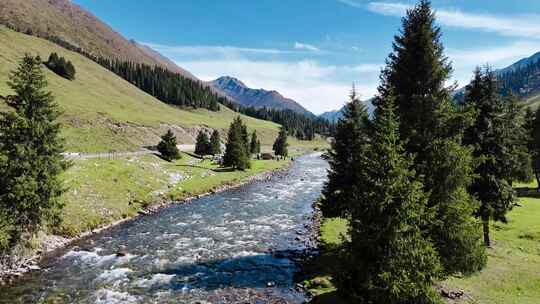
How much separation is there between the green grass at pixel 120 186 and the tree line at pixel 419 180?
2739 cm

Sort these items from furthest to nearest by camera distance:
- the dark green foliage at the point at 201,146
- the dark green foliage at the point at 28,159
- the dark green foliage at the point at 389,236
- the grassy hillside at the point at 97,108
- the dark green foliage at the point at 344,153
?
the dark green foliage at the point at 201,146 → the grassy hillside at the point at 97,108 → the dark green foliage at the point at 344,153 → the dark green foliage at the point at 28,159 → the dark green foliage at the point at 389,236

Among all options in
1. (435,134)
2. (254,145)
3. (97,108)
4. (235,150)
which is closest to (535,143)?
(435,134)

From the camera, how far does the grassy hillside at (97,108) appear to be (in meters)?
87.3

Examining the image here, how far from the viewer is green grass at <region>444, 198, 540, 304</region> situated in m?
20.4

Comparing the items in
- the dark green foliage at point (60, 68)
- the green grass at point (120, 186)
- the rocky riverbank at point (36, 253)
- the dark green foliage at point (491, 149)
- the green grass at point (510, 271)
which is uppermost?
the dark green foliage at point (60, 68)

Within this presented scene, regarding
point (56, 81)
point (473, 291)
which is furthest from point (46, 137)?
point (56, 81)

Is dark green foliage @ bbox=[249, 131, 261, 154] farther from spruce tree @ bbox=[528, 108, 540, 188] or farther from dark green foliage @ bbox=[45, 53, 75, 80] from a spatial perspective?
dark green foliage @ bbox=[45, 53, 75, 80]

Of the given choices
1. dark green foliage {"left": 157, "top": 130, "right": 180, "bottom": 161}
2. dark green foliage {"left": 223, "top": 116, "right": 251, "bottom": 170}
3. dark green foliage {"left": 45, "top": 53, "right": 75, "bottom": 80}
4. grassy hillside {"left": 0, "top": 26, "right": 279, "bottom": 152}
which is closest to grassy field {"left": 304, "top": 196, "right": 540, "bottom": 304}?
dark green foliage {"left": 223, "top": 116, "right": 251, "bottom": 170}

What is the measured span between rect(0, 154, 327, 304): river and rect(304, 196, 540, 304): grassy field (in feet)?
6.87

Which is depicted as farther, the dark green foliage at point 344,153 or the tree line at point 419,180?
the dark green foliage at point 344,153

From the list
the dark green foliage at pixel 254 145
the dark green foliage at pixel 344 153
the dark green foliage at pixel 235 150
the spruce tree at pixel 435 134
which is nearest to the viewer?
the spruce tree at pixel 435 134

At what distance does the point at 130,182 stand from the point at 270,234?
26.5 m

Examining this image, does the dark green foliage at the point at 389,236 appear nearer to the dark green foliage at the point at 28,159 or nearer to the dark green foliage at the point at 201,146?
the dark green foliage at the point at 28,159

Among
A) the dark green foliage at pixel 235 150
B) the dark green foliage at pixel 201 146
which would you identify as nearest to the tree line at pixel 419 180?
the dark green foliage at pixel 235 150
